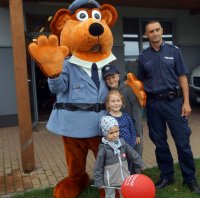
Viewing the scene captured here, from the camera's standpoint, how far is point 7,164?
230 inches

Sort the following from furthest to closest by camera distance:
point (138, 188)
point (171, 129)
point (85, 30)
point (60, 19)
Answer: point (171, 129) < point (60, 19) < point (85, 30) < point (138, 188)

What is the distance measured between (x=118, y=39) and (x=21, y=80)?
17.1 feet

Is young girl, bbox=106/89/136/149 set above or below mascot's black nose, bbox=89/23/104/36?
below

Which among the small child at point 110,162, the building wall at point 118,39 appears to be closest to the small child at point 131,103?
the small child at point 110,162

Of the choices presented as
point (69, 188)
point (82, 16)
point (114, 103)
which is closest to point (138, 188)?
point (114, 103)

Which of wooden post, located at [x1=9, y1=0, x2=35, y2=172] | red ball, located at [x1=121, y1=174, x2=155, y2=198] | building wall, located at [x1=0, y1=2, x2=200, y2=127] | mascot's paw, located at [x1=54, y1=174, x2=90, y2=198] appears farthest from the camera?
building wall, located at [x1=0, y1=2, x2=200, y2=127]

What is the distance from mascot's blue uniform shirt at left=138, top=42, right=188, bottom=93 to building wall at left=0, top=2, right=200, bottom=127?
222 inches

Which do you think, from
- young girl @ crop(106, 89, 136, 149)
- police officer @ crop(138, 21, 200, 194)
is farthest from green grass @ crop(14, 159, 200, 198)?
young girl @ crop(106, 89, 136, 149)

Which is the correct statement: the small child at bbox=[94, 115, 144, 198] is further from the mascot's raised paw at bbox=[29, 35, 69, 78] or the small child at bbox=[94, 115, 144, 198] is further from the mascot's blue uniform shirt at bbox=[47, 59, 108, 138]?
the mascot's raised paw at bbox=[29, 35, 69, 78]

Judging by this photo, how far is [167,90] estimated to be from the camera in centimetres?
410

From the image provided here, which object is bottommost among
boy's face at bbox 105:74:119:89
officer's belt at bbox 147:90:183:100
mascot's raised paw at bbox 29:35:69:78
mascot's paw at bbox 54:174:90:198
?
mascot's paw at bbox 54:174:90:198

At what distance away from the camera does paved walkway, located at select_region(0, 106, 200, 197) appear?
4910 mm

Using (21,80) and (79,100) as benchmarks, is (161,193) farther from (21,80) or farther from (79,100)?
(21,80)

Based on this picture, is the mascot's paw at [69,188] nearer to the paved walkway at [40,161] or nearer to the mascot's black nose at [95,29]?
the paved walkway at [40,161]
